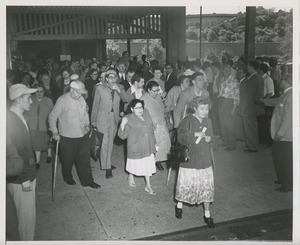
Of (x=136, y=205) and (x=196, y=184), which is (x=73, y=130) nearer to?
(x=136, y=205)

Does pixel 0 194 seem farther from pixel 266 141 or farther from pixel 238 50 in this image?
pixel 238 50

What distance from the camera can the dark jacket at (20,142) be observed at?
10.3 feet

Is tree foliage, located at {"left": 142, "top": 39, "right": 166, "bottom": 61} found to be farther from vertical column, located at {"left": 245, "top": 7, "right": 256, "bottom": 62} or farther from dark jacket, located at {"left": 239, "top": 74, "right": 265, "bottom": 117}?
dark jacket, located at {"left": 239, "top": 74, "right": 265, "bottom": 117}

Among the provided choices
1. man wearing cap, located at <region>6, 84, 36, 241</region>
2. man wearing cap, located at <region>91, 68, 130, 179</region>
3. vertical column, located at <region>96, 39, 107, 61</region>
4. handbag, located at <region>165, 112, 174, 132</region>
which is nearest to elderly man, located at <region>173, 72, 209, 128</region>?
handbag, located at <region>165, 112, 174, 132</region>

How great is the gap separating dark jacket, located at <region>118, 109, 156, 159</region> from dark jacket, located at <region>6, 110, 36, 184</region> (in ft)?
5.73

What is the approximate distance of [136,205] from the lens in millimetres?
4602

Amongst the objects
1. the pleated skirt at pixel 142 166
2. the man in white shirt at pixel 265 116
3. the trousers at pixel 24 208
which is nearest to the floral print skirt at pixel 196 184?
the pleated skirt at pixel 142 166

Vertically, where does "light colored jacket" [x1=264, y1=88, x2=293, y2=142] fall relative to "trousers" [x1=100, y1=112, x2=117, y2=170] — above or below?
above

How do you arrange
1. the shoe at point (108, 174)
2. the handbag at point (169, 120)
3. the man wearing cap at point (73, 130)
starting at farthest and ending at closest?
the handbag at point (169, 120)
the shoe at point (108, 174)
the man wearing cap at point (73, 130)

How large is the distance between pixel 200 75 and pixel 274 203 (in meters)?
Result: 2.24

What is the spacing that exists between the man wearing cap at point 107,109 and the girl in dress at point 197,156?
177 centimetres

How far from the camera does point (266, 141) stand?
7195 mm

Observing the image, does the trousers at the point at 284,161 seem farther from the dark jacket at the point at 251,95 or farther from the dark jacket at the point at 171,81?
the dark jacket at the point at 171,81

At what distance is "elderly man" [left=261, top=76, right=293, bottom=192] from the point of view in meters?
4.43
